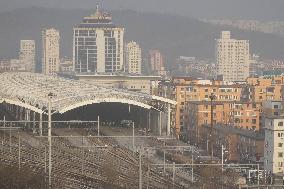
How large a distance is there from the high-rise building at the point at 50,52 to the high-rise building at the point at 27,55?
861mm

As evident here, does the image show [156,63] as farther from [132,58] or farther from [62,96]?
[62,96]

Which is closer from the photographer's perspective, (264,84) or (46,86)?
(46,86)

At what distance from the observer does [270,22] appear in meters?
92.9

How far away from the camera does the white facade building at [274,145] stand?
44.0 feet

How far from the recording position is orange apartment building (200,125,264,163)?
15.4 meters

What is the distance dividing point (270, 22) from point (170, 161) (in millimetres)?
80497

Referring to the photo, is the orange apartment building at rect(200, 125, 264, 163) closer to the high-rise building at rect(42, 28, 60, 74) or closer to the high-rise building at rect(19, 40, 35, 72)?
the high-rise building at rect(42, 28, 60, 74)

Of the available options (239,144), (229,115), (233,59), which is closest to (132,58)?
(233,59)

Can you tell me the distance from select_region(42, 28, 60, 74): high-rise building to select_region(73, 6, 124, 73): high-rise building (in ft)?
3.20

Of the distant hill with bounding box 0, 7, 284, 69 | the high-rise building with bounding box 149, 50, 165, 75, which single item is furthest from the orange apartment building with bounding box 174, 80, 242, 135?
the distant hill with bounding box 0, 7, 284, 69

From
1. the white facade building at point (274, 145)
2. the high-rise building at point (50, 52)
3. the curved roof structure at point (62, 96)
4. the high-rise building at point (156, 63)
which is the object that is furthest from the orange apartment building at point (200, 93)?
the high-rise building at point (156, 63)

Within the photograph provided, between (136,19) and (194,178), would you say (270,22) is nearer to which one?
(136,19)

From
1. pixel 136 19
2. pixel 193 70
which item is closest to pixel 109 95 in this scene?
pixel 193 70

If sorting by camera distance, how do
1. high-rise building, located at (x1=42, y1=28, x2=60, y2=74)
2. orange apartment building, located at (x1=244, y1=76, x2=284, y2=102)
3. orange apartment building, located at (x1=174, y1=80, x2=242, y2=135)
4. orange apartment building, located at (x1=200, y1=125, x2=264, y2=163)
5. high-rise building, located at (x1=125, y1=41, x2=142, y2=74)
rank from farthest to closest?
high-rise building, located at (x1=42, y1=28, x2=60, y2=74) → high-rise building, located at (x1=125, y1=41, x2=142, y2=74) → orange apartment building, located at (x1=244, y1=76, x2=284, y2=102) → orange apartment building, located at (x1=174, y1=80, x2=242, y2=135) → orange apartment building, located at (x1=200, y1=125, x2=264, y2=163)
